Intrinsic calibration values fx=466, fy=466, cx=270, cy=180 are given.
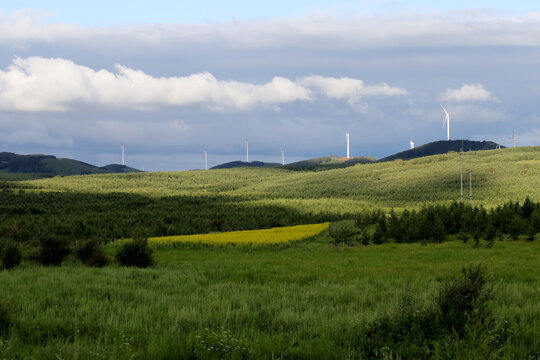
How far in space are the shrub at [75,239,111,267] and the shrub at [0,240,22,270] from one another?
2922 mm

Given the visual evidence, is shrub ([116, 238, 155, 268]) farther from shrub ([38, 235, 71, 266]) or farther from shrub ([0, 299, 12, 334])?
shrub ([0, 299, 12, 334])

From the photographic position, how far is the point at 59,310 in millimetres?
9781

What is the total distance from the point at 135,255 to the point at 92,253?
6.77ft

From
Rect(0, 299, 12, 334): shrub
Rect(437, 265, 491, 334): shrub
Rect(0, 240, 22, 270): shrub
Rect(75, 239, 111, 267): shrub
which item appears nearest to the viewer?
Rect(437, 265, 491, 334): shrub

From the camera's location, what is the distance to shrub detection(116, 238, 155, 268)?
22344 mm

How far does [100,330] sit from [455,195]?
564ft

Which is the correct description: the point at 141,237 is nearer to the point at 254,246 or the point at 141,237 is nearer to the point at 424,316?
the point at 424,316

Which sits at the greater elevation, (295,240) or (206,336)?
(206,336)

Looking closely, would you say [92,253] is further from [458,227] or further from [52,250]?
[458,227]

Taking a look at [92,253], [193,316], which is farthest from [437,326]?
[92,253]

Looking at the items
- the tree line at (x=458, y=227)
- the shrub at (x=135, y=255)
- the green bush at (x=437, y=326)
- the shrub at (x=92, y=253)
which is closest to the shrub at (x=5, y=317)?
the green bush at (x=437, y=326)

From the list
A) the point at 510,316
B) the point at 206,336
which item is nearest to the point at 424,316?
the point at 510,316

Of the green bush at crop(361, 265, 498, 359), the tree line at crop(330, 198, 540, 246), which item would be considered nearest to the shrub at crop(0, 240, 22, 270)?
the green bush at crop(361, 265, 498, 359)

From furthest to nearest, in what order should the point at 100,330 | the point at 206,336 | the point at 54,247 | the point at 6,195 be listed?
the point at 6,195
the point at 54,247
the point at 100,330
the point at 206,336
